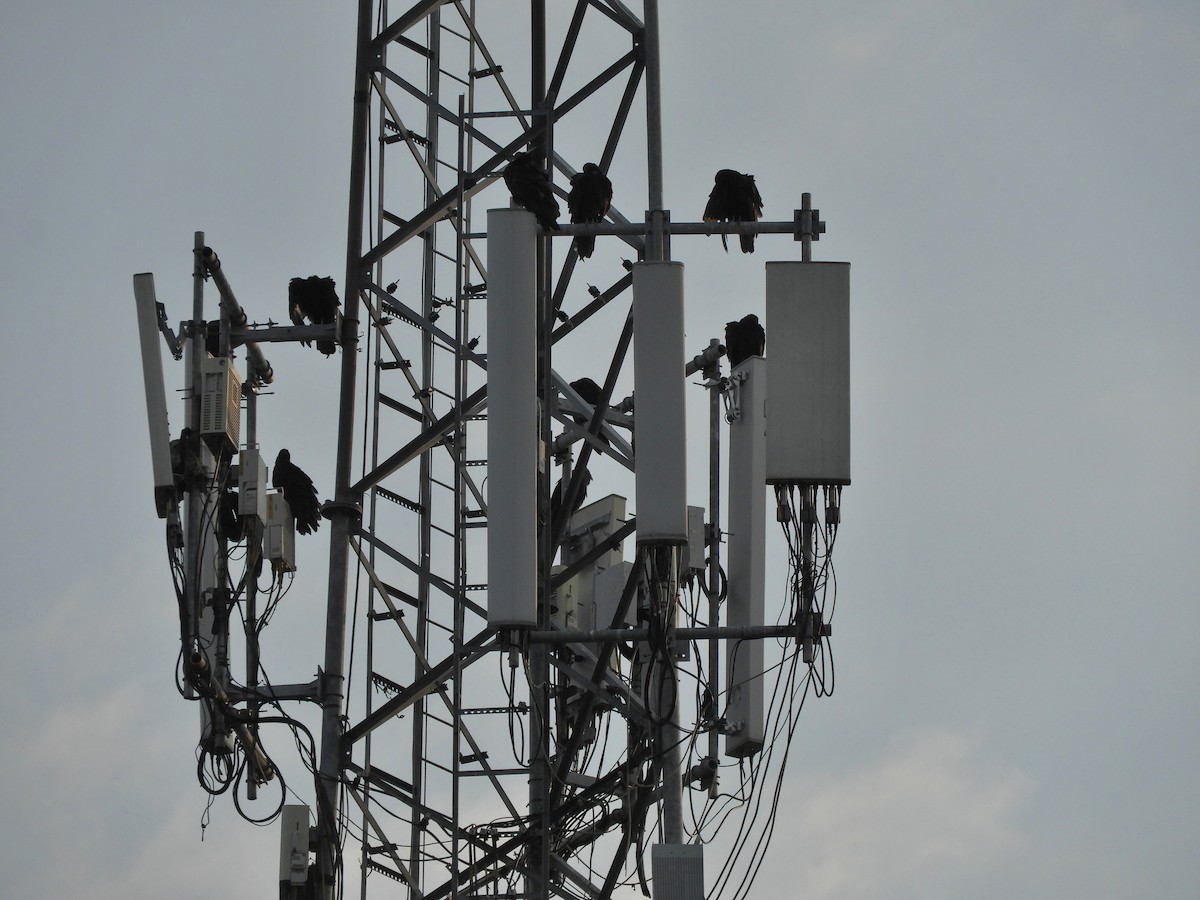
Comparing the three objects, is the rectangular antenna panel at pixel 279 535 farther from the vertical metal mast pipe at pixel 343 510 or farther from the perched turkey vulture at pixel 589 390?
the perched turkey vulture at pixel 589 390

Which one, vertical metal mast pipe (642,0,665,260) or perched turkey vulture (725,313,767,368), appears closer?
vertical metal mast pipe (642,0,665,260)

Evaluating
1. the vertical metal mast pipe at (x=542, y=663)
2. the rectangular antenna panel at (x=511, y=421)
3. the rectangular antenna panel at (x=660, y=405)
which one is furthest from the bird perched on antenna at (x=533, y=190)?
the rectangular antenna panel at (x=660, y=405)

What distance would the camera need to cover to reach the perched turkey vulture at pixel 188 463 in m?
16.5

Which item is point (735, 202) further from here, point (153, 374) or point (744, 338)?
point (153, 374)

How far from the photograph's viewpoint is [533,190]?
602 inches

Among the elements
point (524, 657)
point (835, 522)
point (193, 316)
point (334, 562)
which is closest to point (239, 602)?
point (334, 562)

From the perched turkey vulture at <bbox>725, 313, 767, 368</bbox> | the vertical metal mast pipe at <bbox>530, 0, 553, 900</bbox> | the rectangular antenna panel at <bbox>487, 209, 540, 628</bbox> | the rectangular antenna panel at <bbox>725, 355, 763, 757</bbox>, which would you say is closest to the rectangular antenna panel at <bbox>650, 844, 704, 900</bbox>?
the vertical metal mast pipe at <bbox>530, 0, 553, 900</bbox>

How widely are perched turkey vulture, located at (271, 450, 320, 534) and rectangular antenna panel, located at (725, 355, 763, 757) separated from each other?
12.0ft

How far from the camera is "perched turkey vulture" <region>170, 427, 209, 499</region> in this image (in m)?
16.5

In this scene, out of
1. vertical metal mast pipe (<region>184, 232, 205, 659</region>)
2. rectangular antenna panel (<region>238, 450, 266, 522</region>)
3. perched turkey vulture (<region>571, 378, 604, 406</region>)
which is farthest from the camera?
perched turkey vulture (<region>571, 378, 604, 406</region>)

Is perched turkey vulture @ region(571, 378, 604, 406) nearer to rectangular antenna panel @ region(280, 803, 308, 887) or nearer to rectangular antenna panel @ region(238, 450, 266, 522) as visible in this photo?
rectangular antenna panel @ region(238, 450, 266, 522)

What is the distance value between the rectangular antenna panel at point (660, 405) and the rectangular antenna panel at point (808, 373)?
57 cm

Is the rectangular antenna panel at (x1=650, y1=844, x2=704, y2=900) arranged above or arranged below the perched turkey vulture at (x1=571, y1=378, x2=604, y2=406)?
below

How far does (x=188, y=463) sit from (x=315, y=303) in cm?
189
